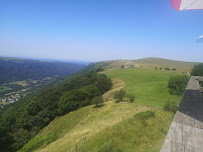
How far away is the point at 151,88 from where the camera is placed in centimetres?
4619

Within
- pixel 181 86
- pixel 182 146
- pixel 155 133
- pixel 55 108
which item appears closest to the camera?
pixel 182 146

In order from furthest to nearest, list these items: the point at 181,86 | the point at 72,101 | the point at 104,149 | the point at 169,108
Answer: the point at 72,101 → the point at 181,86 → the point at 169,108 → the point at 104,149

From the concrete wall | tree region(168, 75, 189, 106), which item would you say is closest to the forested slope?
tree region(168, 75, 189, 106)

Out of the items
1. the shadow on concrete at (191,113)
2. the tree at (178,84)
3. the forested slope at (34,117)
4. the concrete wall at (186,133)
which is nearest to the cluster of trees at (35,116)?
the forested slope at (34,117)

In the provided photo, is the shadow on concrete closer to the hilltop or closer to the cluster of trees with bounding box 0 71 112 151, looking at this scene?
the hilltop

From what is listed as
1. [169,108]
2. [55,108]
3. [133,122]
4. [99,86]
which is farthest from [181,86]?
[55,108]

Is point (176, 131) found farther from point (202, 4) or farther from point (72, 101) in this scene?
point (72, 101)

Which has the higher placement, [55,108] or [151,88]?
[151,88]

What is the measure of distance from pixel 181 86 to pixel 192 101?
26.5m

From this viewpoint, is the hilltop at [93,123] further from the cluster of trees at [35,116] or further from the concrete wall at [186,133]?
the concrete wall at [186,133]

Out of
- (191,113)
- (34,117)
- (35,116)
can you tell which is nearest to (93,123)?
(191,113)

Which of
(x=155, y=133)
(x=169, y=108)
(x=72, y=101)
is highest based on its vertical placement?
(x=155, y=133)

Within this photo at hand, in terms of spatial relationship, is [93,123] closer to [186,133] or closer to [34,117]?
[186,133]

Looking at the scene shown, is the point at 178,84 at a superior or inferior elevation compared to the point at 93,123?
superior
